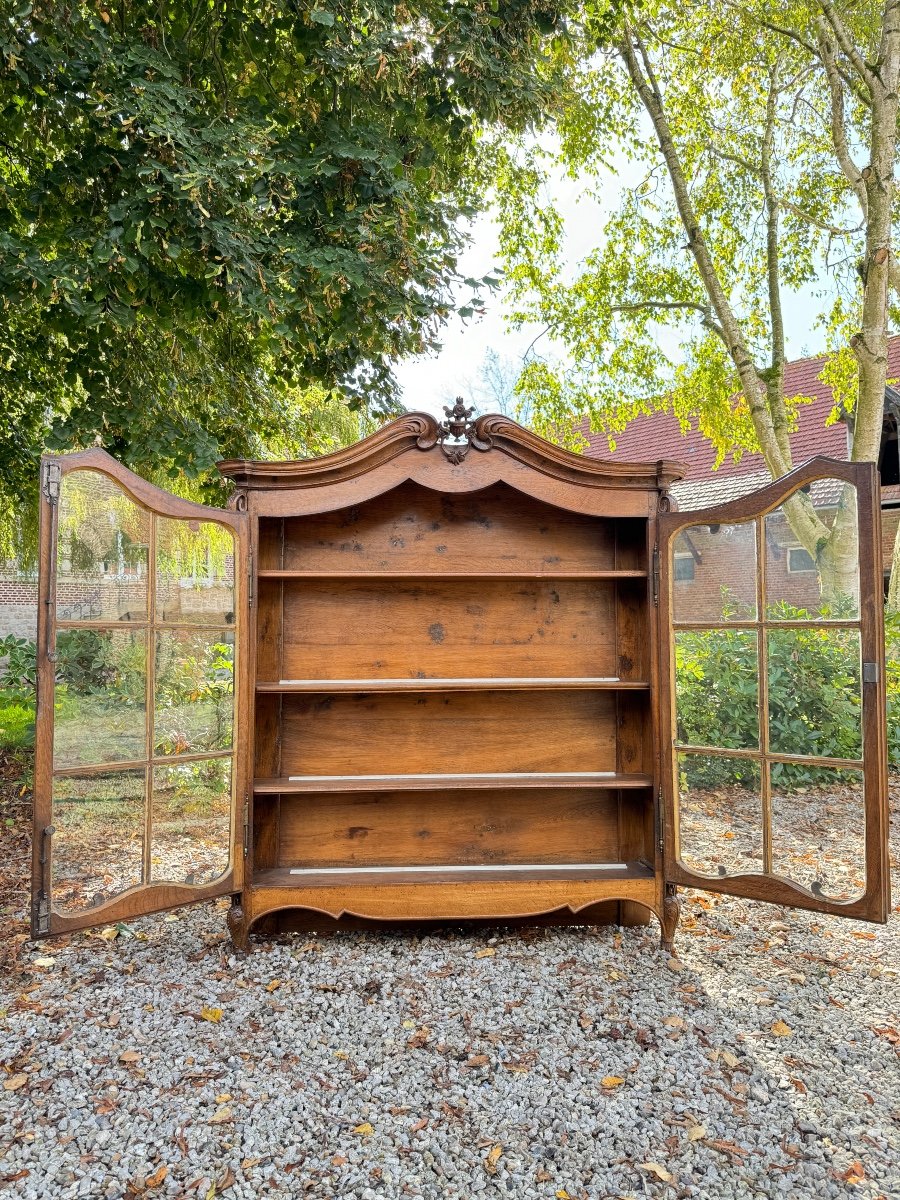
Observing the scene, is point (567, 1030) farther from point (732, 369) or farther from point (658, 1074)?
point (732, 369)

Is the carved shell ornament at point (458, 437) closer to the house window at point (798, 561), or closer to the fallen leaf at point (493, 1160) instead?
the house window at point (798, 561)

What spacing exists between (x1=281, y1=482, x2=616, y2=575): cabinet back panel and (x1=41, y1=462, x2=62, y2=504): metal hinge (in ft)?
2.99

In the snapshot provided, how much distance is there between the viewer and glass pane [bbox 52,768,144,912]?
2227 mm

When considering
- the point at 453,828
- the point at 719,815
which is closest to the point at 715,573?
the point at 719,815

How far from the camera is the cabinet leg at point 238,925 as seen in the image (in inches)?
104

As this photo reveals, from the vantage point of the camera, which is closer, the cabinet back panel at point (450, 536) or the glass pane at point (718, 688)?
the glass pane at point (718, 688)

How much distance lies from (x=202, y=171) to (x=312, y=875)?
266cm

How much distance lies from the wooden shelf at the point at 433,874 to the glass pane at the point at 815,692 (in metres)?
0.75

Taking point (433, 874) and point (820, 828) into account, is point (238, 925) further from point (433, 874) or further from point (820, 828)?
point (820, 828)

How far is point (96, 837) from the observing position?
2.32 metres

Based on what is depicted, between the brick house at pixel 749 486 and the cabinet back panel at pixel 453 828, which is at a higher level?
the brick house at pixel 749 486

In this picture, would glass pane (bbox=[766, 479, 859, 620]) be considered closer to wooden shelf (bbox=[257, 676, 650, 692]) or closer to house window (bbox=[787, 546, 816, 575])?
house window (bbox=[787, 546, 816, 575])

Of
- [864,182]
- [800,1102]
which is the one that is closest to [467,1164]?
[800,1102]

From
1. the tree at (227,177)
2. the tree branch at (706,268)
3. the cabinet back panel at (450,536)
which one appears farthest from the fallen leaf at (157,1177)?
the tree branch at (706,268)
